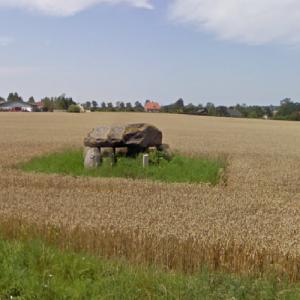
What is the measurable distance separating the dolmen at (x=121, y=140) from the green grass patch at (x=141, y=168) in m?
0.50

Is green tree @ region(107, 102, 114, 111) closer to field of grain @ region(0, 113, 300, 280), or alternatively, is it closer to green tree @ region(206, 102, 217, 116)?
green tree @ region(206, 102, 217, 116)

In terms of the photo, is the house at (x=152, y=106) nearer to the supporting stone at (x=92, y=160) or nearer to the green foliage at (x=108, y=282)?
the supporting stone at (x=92, y=160)

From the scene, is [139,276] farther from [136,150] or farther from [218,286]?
[136,150]

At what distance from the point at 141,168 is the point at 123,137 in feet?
5.48

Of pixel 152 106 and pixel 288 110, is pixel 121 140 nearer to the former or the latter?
pixel 288 110

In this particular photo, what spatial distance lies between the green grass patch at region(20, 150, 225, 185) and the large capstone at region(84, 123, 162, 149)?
57 centimetres

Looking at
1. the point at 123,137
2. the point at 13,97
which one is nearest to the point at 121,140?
the point at 123,137

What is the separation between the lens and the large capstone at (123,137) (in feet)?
55.1

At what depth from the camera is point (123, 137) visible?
661 inches

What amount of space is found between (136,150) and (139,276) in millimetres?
12509

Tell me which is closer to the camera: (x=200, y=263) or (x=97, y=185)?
(x=200, y=263)

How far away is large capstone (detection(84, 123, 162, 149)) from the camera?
16797 millimetres

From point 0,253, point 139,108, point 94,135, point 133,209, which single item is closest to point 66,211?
point 133,209

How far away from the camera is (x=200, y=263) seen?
5828mm
